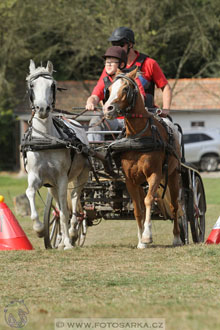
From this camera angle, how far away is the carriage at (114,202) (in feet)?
32.3

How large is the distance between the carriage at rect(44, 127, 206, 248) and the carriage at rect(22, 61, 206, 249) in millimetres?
14

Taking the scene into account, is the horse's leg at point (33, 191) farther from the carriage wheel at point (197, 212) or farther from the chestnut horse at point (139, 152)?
the carriage wheel at point (197, 212)

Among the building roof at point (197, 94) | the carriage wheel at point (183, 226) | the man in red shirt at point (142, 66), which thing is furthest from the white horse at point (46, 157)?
the building roof at point (197, 94)

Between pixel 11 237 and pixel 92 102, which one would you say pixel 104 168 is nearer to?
pixel 92 102

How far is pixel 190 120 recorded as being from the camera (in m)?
39.8

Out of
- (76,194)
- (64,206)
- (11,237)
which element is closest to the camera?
(11,237)

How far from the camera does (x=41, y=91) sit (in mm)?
8578

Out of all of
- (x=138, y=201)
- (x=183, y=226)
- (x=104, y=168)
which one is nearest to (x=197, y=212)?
(x=183, y=226)

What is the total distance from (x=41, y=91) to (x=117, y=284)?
117 inches

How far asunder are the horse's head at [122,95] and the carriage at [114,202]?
113 cm

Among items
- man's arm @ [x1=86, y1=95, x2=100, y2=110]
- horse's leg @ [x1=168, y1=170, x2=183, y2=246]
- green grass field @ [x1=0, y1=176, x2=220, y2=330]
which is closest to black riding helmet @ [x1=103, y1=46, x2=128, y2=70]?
man's arm @ [x1=86, y1=95, x2=100, y2=110]

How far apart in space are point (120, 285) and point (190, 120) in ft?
111

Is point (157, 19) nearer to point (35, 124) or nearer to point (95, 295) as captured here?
point (35, 124)

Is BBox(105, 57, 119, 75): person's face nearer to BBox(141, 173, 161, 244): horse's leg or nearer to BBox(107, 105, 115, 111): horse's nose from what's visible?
BBox(107, 105, 115, 111): horse's nose
